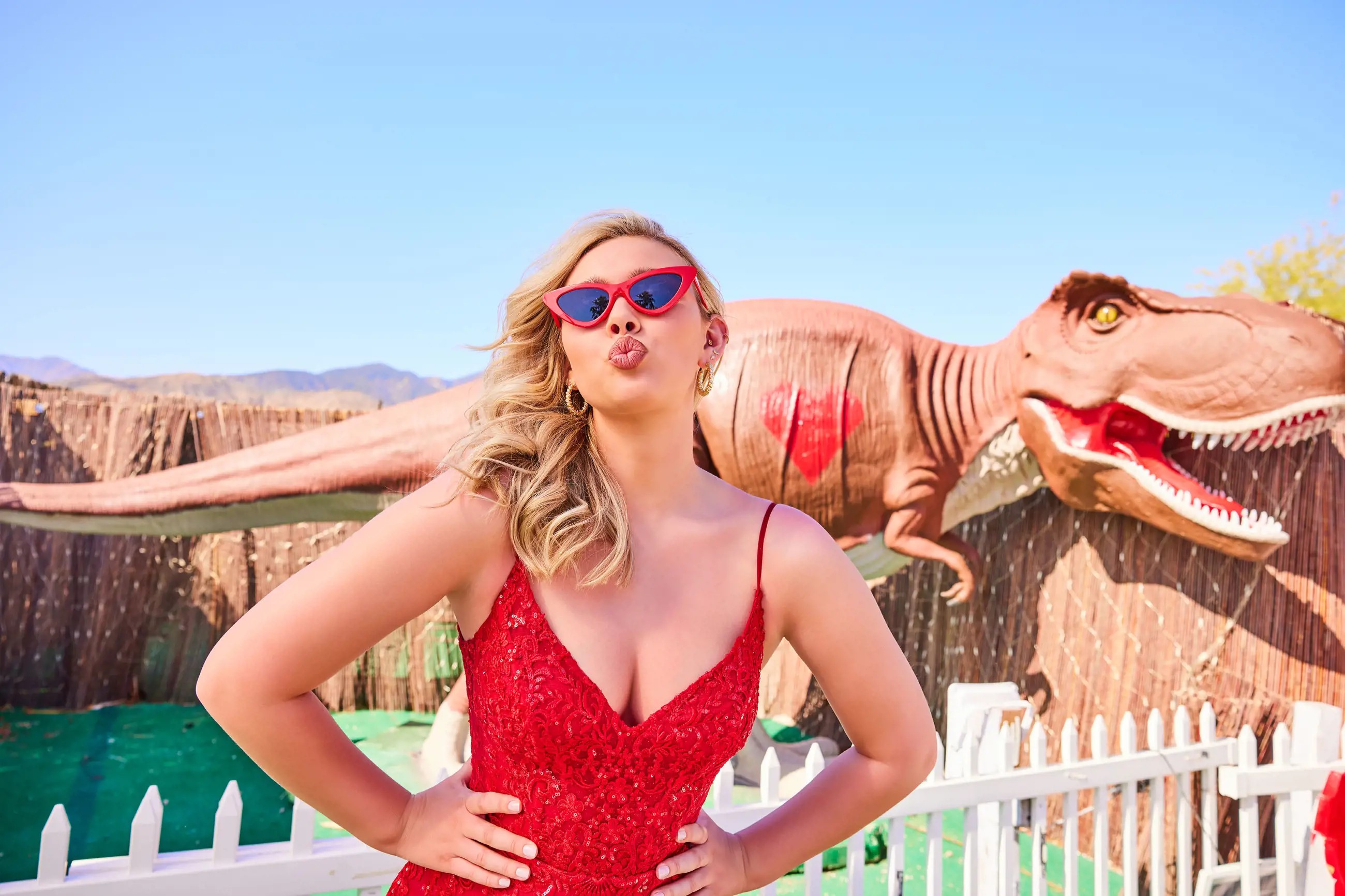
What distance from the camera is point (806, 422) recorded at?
3211mm

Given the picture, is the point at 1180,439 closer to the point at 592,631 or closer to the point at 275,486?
the point at 592,631

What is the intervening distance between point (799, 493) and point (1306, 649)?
1832 mm

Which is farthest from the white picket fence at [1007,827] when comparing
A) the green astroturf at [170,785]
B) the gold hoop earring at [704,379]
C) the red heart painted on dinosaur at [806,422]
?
the red heart painted on dinosaur at [806,422]

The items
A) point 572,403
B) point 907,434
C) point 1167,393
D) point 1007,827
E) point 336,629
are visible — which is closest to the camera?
point 336,629

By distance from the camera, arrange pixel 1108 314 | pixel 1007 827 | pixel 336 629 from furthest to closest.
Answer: pixel 1108 314, pixel 1007 827, pixel 336 629

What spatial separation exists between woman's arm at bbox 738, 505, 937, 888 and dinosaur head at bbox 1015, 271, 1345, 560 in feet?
7.77

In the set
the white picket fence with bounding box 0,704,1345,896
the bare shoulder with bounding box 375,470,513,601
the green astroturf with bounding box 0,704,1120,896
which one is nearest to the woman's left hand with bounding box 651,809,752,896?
the bare shoulder with bounding box 375,470,513,601

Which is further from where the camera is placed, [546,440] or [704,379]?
[704,379]

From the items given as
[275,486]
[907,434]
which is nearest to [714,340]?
[907,434]

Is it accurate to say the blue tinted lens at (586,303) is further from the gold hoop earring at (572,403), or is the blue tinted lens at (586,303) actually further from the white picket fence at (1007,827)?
the white picket fence at (1007,827)

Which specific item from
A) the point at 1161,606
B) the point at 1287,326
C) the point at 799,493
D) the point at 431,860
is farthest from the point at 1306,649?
the point at 431,860

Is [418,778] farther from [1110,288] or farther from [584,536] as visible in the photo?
[1110,288]

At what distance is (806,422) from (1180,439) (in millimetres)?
1425

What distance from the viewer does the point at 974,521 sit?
385 cm
